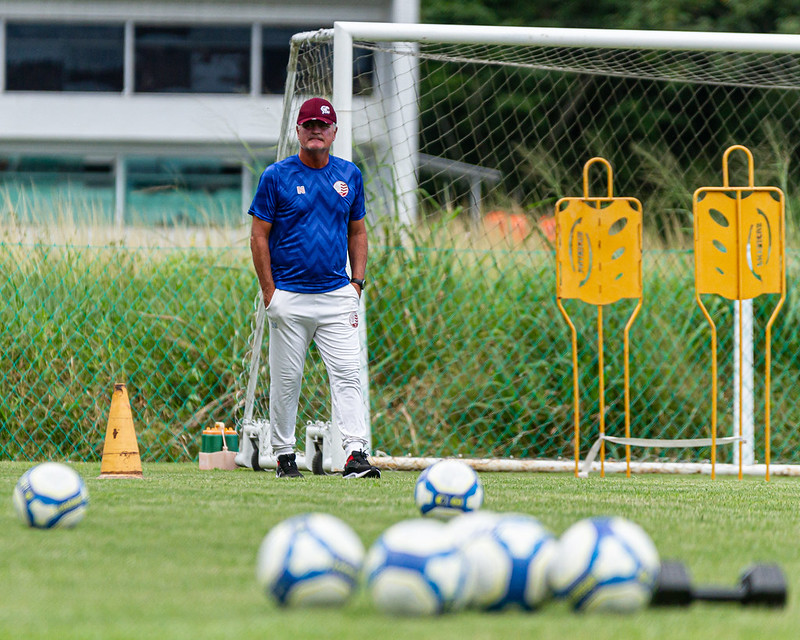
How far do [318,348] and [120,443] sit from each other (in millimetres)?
1253

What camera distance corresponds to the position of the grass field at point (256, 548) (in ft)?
8.80

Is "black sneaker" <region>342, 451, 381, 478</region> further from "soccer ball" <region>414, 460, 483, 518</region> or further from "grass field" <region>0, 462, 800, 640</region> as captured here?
"soccer ball" <region>414, 460, 483, 518</region>

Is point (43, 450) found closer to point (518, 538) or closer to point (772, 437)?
point (772, 437)

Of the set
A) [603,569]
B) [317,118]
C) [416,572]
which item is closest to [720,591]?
[603,569]

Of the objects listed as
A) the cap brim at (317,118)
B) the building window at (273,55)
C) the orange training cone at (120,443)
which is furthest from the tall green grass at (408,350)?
the building window at (273,55)

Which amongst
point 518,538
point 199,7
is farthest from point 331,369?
point 199,7

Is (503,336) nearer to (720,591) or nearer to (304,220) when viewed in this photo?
(304,220)

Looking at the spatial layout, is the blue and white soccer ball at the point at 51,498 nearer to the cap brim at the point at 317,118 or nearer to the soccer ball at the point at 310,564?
the soccer ball at the point at 310,564

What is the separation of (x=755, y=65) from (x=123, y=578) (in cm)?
797

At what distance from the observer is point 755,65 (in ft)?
31.9

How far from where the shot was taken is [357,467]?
21.5 ft

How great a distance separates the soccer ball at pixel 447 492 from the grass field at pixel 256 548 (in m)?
0.19

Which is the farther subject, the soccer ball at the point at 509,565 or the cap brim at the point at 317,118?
the cap brim at the point at 317,118

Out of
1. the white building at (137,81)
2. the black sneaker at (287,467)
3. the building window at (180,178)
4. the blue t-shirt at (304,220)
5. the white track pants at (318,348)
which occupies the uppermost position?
the white building at (137,81)
